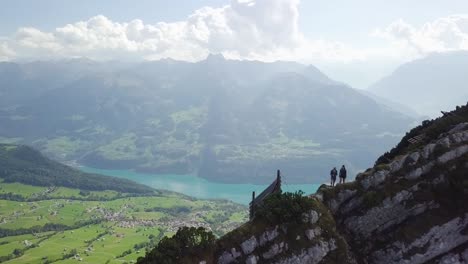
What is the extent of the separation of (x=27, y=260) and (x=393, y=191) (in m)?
193

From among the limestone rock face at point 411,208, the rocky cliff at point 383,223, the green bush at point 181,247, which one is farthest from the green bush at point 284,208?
the green bush at point 181,247

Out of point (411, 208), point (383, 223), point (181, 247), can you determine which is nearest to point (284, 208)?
point (383, 223)

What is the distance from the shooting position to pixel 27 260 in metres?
192

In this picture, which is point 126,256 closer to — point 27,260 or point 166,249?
point 27,260

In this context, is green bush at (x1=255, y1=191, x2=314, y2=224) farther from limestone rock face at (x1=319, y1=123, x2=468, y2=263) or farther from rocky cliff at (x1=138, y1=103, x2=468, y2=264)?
limestone rock face at (x1=319, y1=123, x2=468, y2=263)

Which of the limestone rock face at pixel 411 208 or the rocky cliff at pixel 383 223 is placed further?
the rocky cliff at pixel 383 223

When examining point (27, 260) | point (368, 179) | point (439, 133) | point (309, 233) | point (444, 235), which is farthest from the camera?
point (27, 260)

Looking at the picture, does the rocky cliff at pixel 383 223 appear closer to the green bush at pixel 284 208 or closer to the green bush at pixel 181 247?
the green bush at pixel 284 208

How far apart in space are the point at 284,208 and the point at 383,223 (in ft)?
30.2

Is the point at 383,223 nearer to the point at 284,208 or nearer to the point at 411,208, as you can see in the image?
the point at 411,208

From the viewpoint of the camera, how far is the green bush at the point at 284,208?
131 feet

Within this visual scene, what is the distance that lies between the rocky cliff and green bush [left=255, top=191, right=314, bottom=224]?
0.11 metres

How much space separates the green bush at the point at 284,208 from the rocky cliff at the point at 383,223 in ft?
0.36

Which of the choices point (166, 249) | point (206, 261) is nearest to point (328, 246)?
point (206, 261)
